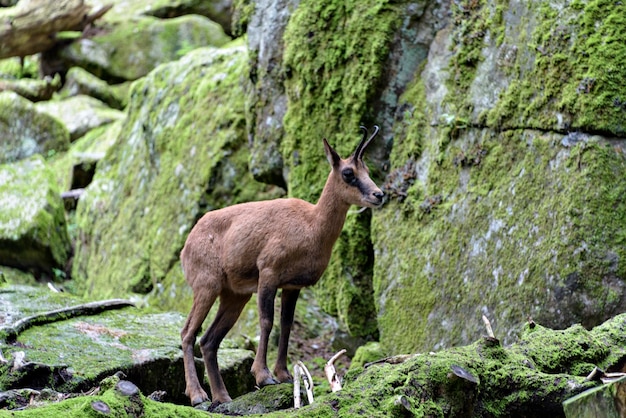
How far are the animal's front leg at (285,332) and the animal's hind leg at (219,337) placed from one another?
0.49 m

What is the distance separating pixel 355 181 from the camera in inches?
259

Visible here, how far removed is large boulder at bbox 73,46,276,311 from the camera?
1217cm

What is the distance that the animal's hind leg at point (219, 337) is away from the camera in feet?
21.9

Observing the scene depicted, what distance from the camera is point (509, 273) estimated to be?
7152mm

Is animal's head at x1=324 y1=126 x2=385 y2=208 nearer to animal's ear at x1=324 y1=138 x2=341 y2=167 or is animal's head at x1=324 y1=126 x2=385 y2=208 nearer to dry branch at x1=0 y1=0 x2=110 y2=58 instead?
animal's ear at x1=324 y1=138 x2=341 y2=167

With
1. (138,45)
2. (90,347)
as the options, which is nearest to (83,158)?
(138,45)

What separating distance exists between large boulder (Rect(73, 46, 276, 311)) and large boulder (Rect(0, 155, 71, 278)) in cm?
63

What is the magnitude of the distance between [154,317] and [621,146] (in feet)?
16.9

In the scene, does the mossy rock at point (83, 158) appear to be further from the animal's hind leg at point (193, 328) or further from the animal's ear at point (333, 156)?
the animal's ear at point (333, 156)

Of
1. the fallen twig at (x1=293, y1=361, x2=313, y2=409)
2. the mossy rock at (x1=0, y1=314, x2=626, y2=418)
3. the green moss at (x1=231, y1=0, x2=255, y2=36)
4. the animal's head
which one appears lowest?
the fallen twig at (x1=293, y1=361, x2=313, y2=409)

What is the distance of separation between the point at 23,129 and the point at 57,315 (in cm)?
1225

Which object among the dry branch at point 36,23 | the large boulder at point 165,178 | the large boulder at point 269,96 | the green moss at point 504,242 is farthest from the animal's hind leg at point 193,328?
the dry branch at point 36,23

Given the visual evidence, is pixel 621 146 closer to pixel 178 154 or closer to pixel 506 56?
pixel 506 56

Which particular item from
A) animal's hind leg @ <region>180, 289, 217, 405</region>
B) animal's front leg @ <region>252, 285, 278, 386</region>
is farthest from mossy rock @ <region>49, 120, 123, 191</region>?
animal's front leg @ <region>252, 285, 278, 386</region>
